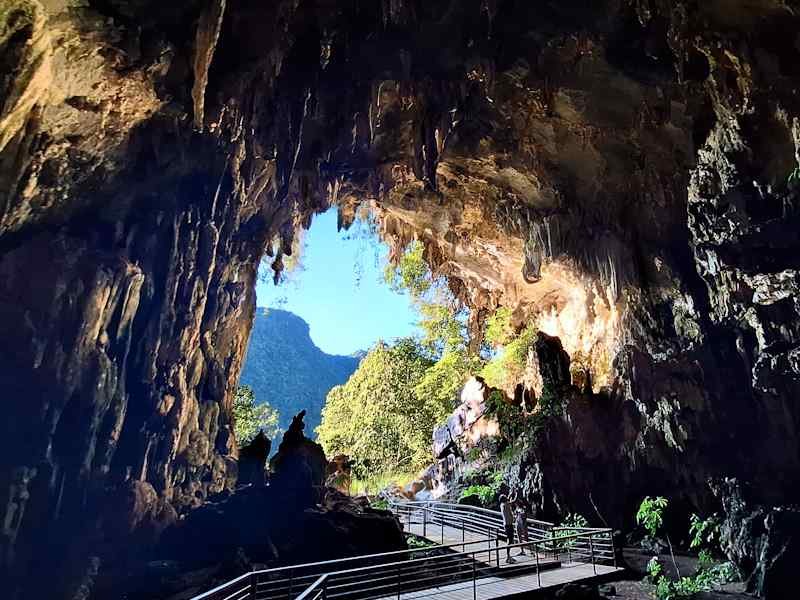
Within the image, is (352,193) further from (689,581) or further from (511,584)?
(689,581)

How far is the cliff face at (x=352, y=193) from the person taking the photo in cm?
787

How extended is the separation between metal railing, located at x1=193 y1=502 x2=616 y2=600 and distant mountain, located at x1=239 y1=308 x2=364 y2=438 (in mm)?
55985

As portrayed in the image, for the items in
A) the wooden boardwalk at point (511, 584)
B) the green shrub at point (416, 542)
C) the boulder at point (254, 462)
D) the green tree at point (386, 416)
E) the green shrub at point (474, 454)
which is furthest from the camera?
the green tree at point (386, 416)

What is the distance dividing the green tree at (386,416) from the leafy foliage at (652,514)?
36.8ft

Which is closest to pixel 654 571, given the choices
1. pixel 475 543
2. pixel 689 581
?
pixel 689 581

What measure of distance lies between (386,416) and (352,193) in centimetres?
1284

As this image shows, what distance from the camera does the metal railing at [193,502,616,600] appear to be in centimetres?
759

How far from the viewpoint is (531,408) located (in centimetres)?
1822

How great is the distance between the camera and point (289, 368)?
79438 mm

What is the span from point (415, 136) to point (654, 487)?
11.3m

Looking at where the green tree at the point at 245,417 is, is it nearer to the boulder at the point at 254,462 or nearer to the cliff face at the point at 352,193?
the boulder at the point at 254,462

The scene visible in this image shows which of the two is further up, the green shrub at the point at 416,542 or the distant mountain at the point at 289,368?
the distant mountain at the point at 289,368

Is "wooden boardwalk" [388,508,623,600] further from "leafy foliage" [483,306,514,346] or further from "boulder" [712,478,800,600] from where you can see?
"leafy foliage" [483,306,514,346]

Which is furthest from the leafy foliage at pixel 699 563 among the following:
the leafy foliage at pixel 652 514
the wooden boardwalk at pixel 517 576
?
the wooden boardwalk at pixel 517 576
